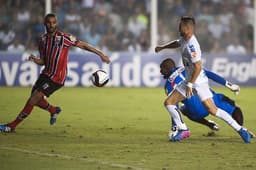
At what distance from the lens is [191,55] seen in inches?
484

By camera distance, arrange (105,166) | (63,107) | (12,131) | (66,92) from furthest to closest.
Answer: (66,92)
(63,107)
(12,131)
(105,166)

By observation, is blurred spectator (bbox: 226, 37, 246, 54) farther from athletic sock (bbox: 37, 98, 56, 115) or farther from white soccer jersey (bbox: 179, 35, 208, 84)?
Answer: white soccer jersey (bbox: 179, 35, 208, 84)

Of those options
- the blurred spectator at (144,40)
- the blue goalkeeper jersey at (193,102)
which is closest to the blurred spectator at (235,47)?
the blurred spectator at (144,40)

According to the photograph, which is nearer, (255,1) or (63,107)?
(63,107)

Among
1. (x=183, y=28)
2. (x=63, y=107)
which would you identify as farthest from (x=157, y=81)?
(x=183, y=28)

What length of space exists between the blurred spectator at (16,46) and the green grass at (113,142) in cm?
479

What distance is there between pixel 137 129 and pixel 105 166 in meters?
4.35

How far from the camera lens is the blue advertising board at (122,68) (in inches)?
943

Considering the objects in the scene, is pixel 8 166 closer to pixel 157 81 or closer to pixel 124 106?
pixel 124 106

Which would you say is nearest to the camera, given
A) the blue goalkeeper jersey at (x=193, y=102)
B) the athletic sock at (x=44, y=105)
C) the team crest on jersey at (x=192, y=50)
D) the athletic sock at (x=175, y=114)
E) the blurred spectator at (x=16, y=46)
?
the team crest on jersey at (x=192, y=50)

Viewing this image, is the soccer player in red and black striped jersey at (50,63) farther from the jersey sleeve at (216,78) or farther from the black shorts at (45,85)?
the jersey sleeve at (216,78)

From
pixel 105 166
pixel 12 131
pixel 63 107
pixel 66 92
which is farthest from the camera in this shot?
pixel 66 92

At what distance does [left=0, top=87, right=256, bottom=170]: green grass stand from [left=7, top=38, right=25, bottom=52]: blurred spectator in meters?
4.79

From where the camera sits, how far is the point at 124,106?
19375 millimetres
